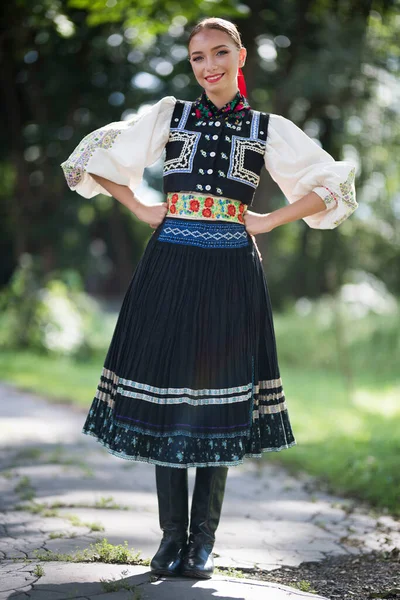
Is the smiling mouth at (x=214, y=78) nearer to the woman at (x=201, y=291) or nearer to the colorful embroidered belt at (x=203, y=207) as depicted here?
the woman at (x=201, y=291)

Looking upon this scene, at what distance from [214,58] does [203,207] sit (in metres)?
0.54

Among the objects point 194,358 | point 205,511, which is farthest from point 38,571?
point 194,358

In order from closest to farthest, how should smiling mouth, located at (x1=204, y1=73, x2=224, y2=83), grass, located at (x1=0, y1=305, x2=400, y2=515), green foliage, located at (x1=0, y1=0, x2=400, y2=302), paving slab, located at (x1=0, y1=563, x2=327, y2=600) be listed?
paving slab, located at (x1=0, y1=563, x2=327, y2=600), smiling mouth, located at (x1=204, y1=73, x2=224, y2=83), grass, located at (x1=0, y1=305, x2=400, y2=515), green foliage, located at (x1=0, y1=0, x2=400, y2=302)

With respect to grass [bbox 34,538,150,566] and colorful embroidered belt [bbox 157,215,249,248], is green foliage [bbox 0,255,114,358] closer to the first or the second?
grass [bbox 34,538,150,566]

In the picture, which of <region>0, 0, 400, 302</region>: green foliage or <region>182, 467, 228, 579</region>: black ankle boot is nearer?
<region>182, 467, 228, 579</region>: black ankle boot

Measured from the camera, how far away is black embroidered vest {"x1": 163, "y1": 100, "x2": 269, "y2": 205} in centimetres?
288

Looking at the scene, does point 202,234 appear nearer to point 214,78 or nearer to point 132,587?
point 214,78

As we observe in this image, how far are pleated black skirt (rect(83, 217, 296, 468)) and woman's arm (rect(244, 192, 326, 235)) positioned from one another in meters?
0.05

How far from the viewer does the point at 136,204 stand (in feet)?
9.76

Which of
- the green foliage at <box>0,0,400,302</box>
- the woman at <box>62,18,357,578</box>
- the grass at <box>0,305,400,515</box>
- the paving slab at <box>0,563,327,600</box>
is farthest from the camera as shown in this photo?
the green foliage at <box>0,0,400,302</box>

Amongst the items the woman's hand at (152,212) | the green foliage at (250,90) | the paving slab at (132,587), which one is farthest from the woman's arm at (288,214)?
the green foliage at (250,90)

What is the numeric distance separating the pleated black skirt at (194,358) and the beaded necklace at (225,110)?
1.29 ft

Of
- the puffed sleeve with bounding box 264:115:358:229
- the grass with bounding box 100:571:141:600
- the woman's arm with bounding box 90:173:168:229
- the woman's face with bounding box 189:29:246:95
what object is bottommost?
the grass with bounding box 100:571:141:600

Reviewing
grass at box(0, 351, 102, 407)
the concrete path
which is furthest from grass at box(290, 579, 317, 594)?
grass at box(0, 351, 102, 407)
